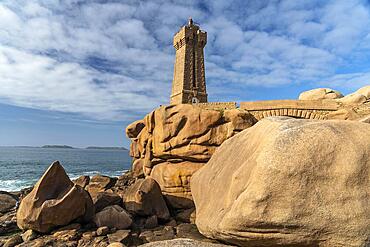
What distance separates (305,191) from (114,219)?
9.69m

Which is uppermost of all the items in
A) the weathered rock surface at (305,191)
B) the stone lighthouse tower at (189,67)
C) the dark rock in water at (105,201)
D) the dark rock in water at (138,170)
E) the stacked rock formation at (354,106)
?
the stone lighthouse tower at (189,67)

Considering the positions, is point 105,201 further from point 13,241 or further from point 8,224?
point 8,224

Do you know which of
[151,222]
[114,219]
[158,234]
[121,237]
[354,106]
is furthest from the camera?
[354,106]

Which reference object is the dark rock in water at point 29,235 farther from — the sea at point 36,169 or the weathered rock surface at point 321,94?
the weathered rock surface at point 321,94

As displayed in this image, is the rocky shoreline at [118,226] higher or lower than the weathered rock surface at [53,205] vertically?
lower

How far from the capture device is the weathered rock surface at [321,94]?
2041 centimetres

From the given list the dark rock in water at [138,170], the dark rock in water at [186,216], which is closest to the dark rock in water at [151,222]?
the dark rock in water at [186,216]

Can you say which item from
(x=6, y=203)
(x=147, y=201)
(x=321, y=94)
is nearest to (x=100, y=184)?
(x=6, y=203)

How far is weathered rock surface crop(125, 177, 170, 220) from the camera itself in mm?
12594

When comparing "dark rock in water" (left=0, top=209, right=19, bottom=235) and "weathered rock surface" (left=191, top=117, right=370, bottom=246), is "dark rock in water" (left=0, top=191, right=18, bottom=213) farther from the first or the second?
"weathered rock surface" (left=191, top=117, right=370, bottom=246)

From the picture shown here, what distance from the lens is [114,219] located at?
11625 millimetres

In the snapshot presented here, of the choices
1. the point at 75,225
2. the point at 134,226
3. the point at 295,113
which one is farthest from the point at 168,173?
the point at 295,113

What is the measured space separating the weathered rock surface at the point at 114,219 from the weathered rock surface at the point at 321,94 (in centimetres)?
1803

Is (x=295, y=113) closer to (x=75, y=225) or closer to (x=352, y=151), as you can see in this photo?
(x=352, y=151)
